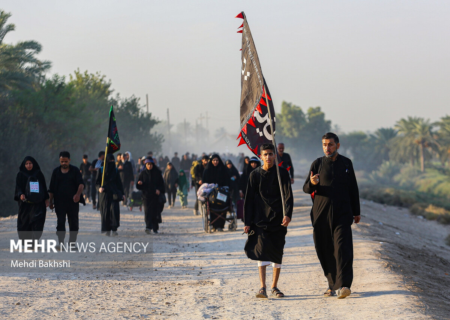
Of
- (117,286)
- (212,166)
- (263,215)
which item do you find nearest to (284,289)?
(263,215)

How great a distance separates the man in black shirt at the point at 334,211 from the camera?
5.68 m

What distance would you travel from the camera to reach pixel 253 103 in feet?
20.4

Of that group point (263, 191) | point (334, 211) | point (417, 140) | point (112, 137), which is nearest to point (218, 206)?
point (112, 137)

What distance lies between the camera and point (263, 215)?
19.3ft

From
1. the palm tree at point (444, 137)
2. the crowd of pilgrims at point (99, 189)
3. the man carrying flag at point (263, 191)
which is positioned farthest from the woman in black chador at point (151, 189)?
the palm tree at point (444, 137)

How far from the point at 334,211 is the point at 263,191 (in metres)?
0.81

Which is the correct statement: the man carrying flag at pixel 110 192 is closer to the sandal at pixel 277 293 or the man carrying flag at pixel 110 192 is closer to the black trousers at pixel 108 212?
the black trousers at pixel 108 212

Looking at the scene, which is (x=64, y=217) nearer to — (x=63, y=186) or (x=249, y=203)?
(x=63, y=186)

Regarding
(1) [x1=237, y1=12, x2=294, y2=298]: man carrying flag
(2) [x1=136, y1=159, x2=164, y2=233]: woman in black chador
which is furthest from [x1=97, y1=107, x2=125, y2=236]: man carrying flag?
(1) [x1=237, y1=12, x2=294, y2=298]: man carrying flag

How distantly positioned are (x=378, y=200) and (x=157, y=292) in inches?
999

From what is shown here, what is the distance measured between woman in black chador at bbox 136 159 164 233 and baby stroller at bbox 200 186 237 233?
3.42 ft

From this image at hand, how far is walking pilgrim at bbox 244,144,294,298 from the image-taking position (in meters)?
5.81

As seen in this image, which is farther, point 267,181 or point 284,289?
point 284,289

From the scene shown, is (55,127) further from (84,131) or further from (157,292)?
(157,292)
